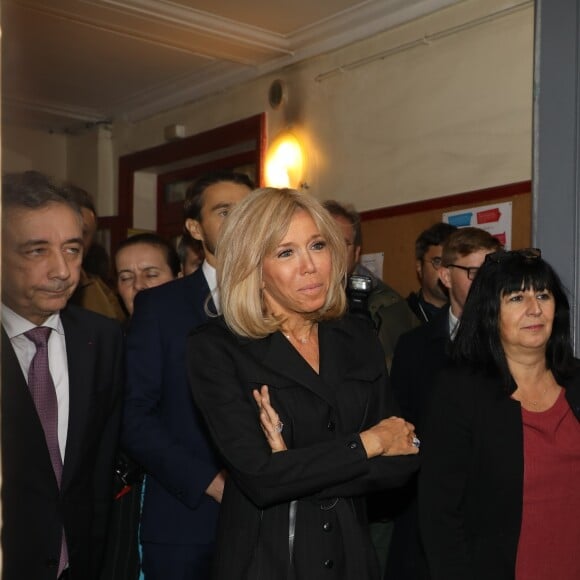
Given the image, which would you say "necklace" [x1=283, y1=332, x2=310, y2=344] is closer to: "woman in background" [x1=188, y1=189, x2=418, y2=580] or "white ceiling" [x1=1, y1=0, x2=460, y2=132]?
"woman in background" [x1=188, y1=189, x2=418, y2=580]

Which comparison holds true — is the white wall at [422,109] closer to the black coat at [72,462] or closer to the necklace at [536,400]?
the necklace at [536,400]

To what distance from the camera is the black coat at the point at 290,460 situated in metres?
1.93

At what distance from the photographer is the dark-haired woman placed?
2242 mm

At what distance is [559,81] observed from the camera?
83.0 inches

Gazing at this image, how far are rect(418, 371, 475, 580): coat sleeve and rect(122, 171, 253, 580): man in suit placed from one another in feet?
2.00

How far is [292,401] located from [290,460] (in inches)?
6.4

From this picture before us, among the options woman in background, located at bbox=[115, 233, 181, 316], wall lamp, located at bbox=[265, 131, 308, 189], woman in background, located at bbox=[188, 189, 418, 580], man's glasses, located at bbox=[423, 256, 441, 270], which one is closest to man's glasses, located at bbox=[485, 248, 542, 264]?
woman in background, located at bbox=[188, 189, 418, 580]

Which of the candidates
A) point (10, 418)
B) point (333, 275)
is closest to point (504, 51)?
point (333, 275)

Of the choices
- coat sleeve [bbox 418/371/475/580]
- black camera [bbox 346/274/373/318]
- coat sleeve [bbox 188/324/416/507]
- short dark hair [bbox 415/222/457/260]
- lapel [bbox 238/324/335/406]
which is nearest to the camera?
coat sleeve [bbox 188/324/416/507]

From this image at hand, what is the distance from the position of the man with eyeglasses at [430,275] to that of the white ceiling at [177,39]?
1.50 m

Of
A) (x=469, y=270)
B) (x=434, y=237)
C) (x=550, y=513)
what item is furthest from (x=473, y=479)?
(x=434, y=237)

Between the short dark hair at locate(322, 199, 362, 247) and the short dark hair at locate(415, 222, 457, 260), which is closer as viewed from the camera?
the short dark hair at locate(322, 199, 362, 247)

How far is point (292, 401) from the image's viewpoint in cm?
204

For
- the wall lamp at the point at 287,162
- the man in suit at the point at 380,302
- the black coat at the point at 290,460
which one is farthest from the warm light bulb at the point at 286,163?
the black coat at the point at 290,460
